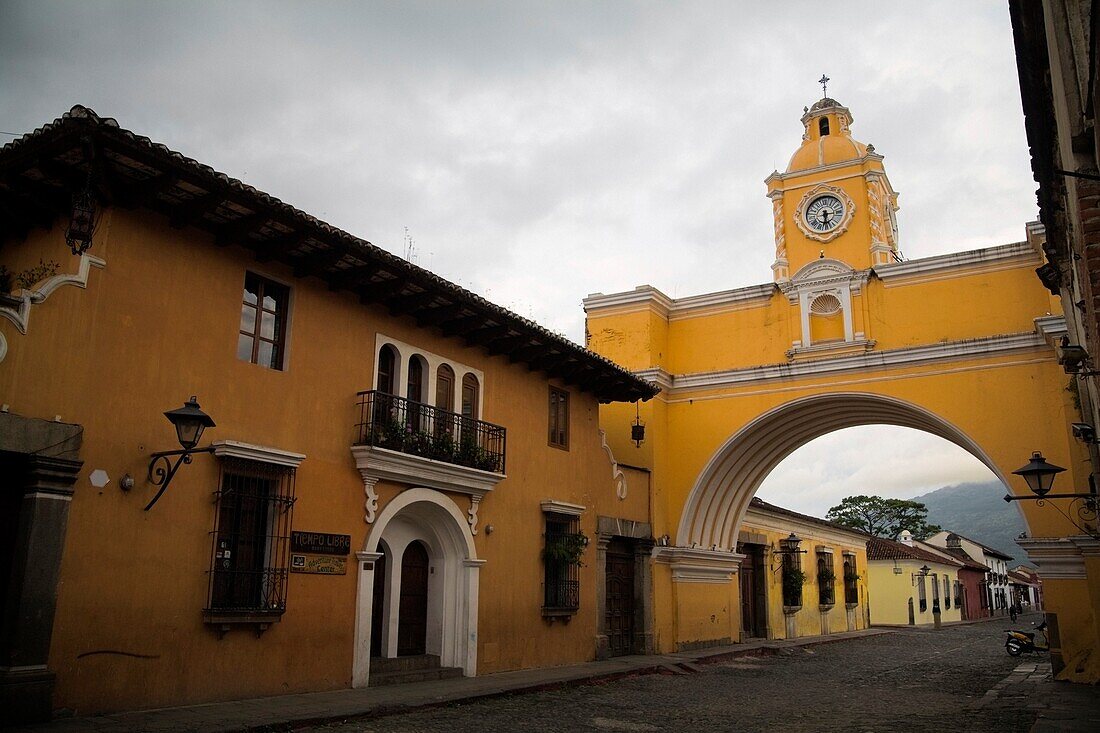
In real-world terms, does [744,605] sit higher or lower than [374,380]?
lower

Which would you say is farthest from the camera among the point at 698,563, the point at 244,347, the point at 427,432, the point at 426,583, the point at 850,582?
the point at 850,582

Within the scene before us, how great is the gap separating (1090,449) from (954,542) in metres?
48.1

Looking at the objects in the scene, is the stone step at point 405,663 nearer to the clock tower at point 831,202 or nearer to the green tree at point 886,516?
the clock tower at point 831,202

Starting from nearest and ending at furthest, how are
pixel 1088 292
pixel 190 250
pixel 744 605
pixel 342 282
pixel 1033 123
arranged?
pixel 1088 292, pixel 1033 123, pixel 190 250, pixel 342 282, pixel 744 605

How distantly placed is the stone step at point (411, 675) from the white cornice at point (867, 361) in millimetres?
8819

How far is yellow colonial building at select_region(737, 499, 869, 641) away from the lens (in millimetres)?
25312

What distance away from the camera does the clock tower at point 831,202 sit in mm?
19297

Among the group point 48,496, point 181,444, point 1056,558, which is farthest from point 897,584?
point 48,496

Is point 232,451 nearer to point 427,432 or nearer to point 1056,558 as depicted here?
point 427,432

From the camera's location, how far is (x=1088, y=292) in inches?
241

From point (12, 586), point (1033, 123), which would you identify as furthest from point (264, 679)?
point (1033, 123)

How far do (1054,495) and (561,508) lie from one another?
7374mm

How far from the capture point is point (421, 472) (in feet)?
40.5

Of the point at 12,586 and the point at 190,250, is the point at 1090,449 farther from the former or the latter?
the point at 12,586
